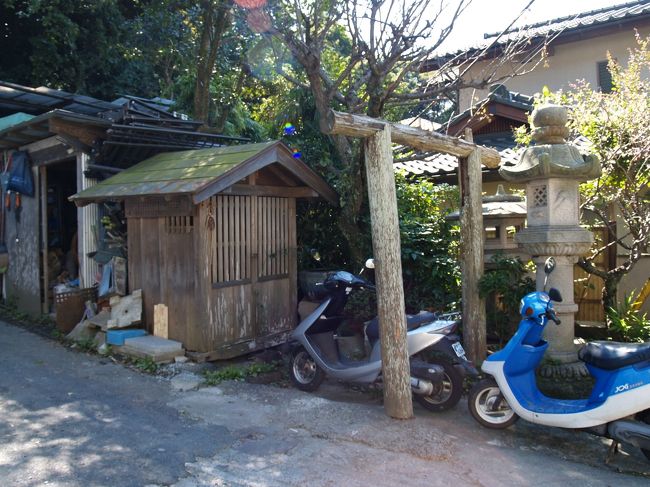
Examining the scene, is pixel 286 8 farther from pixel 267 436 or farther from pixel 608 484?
pixel 608 484

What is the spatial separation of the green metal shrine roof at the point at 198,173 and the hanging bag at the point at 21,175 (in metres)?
2.54

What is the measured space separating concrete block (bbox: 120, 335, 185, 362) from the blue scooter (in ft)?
12.7

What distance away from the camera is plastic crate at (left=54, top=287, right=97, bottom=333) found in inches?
347

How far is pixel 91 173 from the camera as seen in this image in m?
8.89

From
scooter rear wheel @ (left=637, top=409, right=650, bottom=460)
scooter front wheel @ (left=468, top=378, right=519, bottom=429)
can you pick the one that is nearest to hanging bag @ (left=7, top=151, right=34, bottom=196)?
scooter front wheel @ (left=468, top=378, right=519, bottom=429)

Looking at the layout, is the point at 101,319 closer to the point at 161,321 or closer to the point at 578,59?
the point at 161,321

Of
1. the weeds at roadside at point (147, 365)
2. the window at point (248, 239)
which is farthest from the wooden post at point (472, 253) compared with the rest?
the weeds at roadside at point (147, 365)

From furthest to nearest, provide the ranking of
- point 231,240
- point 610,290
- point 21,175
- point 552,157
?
point 21,175 → point 610,290 → point 231,240 → point 552,157

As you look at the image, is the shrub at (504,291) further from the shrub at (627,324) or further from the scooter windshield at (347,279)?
the scooter windshield at (347,279)

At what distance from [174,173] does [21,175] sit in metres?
4.15

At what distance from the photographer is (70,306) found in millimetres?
8906

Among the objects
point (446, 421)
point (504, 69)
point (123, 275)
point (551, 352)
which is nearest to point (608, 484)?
point (446, 421)

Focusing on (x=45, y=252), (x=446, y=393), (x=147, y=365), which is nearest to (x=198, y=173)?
(x=147, y=365)

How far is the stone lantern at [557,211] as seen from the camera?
6.46 meters
